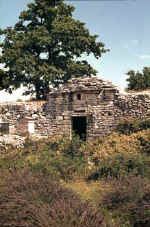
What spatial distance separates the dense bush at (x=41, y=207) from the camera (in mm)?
3375

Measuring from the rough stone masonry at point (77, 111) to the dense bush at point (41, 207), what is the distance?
729 centimetres

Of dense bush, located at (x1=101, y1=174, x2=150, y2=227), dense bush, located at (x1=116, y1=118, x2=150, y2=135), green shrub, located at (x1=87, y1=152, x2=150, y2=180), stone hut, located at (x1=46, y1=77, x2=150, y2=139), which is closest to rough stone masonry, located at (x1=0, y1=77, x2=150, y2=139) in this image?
stone hut, located at (x1=46, y1=77, x2=150, y2=139)

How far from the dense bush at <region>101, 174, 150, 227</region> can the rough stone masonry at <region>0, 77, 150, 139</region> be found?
21.1ft

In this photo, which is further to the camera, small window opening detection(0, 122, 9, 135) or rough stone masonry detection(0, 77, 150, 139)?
small window opening detection(0, 122, 9, 135)

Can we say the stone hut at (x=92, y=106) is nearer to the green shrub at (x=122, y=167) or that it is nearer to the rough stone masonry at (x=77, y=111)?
the rough stone masonry at (x=77, y=111)

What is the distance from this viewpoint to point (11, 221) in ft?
12.0

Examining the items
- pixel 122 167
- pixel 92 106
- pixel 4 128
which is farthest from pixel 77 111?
pixel 122 167

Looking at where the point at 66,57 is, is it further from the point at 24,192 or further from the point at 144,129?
the point at 24,192

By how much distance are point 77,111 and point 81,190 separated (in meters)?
6.22

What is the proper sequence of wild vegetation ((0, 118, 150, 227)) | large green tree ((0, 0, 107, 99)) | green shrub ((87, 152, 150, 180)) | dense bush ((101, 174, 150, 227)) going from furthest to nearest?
1. large green tree ((0, 0, 107, 99))
2. green shrub ((87, 152, 150, 180))
3. dense bush ((101, 174, 150, 227))
4. wild vegetation ((0, 118, 150, 227))

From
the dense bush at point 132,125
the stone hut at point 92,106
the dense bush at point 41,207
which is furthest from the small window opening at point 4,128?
the dense bush at point 41,207

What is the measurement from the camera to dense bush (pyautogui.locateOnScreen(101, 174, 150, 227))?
4.30 meters

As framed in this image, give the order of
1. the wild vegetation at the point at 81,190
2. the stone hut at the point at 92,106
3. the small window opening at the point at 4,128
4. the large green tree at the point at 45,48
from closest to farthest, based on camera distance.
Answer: the wild vegetation at the point at 81,190 → the stone hut at the point at 92,106 → the small window opening at the point at 4,128 → the large green tree at the point at 45,48

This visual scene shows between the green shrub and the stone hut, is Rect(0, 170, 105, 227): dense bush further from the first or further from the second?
the stone hut
